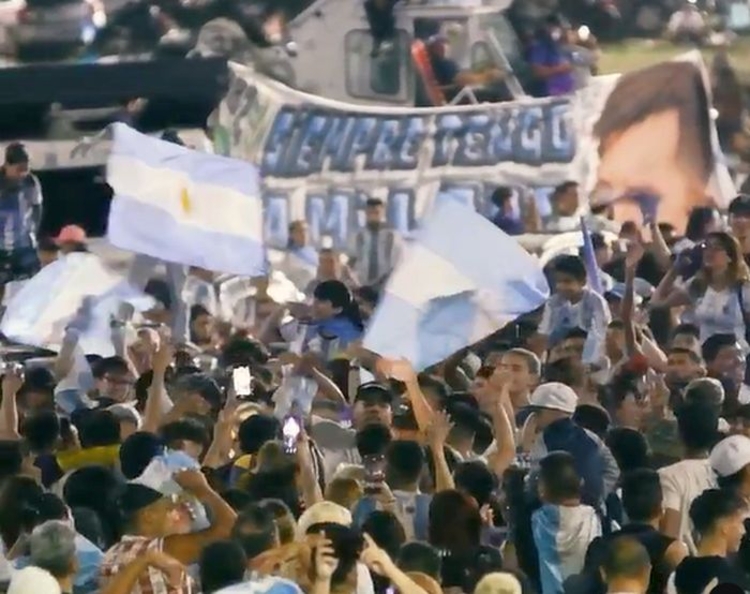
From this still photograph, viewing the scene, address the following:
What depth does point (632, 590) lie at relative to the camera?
7.91 meters

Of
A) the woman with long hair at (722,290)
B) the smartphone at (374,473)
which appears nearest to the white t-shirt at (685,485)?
the smartphone at (374,473)

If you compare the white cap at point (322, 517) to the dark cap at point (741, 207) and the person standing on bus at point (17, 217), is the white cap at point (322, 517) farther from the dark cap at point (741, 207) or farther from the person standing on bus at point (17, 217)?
the person standing on bus at point (17, 217)

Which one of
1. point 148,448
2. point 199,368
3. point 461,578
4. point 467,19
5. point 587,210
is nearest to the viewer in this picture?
point 461,578

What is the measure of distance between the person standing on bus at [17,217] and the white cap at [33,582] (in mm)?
7989

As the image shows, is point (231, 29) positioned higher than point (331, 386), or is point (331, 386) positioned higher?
point (331, 386)

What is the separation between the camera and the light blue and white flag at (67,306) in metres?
13.0

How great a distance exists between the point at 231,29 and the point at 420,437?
15119 millimetres

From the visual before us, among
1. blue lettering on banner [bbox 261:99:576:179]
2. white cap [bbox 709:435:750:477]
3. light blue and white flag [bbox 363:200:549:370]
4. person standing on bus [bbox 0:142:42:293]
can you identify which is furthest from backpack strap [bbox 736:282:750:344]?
blue lettering on banner [bbox 261:99:576:179]

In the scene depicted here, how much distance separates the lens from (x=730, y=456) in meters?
9.26

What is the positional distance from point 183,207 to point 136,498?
4.14 m

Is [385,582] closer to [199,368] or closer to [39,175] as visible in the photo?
[199,368]

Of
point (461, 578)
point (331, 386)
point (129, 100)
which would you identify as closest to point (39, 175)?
point (129, 100)

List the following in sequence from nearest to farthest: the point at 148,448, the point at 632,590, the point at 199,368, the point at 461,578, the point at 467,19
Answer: the point at 632,590 < the point at 461,578 < the point at 148,448 < the point at 199,368 < the point at 467,19

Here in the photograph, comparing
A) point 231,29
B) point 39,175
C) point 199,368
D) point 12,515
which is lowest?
point 231,29
